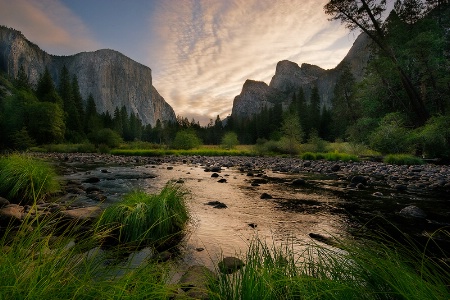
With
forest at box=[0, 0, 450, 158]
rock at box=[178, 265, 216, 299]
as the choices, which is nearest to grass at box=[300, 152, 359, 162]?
forest at box=[0, 0, 450, 158]

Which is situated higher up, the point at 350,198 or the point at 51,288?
the point at 51,288

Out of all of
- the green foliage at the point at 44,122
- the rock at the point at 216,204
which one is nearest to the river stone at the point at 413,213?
the rock at the point at 216,204

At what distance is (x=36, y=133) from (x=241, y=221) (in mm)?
60197

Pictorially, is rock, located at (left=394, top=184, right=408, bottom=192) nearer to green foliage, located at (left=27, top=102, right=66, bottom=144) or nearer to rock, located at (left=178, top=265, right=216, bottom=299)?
rock, located at (left=178, top=265, right=216, bottom=299)

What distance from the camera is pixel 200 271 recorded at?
3432mm

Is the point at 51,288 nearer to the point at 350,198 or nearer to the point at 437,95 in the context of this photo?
the point at 350,198

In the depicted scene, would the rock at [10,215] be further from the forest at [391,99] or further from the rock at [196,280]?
the forest at [391,99]

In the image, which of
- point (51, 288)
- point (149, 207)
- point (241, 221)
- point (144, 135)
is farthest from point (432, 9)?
point (144, 135)

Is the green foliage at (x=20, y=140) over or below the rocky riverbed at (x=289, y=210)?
over

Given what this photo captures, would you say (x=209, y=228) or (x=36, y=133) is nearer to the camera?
(x=209, y=228)

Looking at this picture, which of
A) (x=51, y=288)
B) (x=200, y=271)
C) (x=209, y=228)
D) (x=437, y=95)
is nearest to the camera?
(x=51, y=288)

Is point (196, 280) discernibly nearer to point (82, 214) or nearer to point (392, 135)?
point (82, 214)

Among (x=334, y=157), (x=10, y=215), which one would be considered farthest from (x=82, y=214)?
(x=334, y=157)

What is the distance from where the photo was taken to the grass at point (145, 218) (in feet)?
16.5
